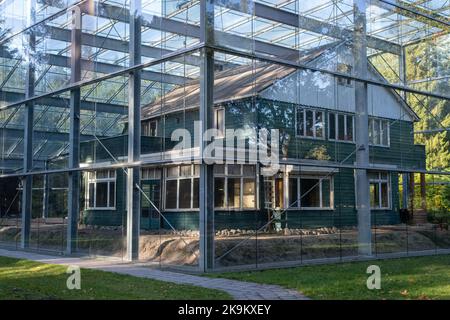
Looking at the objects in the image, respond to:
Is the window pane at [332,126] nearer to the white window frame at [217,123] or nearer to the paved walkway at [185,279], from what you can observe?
the white window frame at [217,123]

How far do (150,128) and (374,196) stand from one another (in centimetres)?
753

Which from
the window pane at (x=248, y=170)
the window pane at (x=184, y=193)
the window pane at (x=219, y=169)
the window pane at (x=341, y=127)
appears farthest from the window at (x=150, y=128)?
the window pane at (x=341, y=127)

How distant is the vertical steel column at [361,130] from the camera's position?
1645 cm

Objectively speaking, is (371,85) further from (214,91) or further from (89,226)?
(89,226)

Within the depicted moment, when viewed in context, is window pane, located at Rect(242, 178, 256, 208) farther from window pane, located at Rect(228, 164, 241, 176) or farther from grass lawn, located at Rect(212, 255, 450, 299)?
grass lawn, located at Rect(212, 255, 450, 299)

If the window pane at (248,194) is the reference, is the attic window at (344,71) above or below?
above

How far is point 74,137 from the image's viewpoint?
1728 cm

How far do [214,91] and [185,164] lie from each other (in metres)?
2.01

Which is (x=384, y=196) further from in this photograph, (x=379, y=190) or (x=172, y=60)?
(x=172, y=60)

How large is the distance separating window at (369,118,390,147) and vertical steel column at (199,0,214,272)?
6.68 m

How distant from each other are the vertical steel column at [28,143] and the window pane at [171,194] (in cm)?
760

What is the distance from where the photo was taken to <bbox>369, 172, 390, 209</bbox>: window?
17.1m

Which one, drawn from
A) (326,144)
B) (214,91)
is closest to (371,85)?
(326,144)

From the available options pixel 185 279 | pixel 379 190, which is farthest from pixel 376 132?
pixel 185 279
